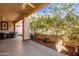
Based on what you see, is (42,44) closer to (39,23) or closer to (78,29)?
(39,23)

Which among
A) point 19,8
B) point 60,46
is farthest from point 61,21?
point 19,8

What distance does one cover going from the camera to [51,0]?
3656 millimetres

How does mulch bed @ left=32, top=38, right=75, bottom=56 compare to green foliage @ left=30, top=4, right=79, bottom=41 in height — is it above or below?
below

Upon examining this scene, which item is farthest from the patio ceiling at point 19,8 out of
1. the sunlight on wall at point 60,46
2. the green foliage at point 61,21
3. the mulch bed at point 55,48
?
the sunlight on wall at point 60,46

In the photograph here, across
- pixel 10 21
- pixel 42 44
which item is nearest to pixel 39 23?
pixel 42 44

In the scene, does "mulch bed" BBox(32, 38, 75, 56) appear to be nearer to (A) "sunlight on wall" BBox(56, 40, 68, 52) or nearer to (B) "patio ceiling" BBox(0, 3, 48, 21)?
(A) "sunlight on wall" BBox(56, 40, 68, 52)

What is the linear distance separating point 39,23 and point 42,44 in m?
0.68

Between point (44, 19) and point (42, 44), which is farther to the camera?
point (42, 44)

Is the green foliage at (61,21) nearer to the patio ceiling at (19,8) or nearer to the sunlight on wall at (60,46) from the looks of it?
the sunlight on wall at (60,46)

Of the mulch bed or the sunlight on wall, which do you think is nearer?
the mulch bed

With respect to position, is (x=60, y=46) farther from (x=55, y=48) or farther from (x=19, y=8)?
(x=19, y=8)

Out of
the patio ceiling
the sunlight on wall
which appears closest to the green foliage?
the sunlight on wall

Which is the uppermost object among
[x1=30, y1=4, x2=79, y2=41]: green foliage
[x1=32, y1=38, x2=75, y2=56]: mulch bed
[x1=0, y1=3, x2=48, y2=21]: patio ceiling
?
[x1=0, y1=3, x2=48, y2=21]: patio ceiling

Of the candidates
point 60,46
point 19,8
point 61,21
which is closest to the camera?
point 61,21
